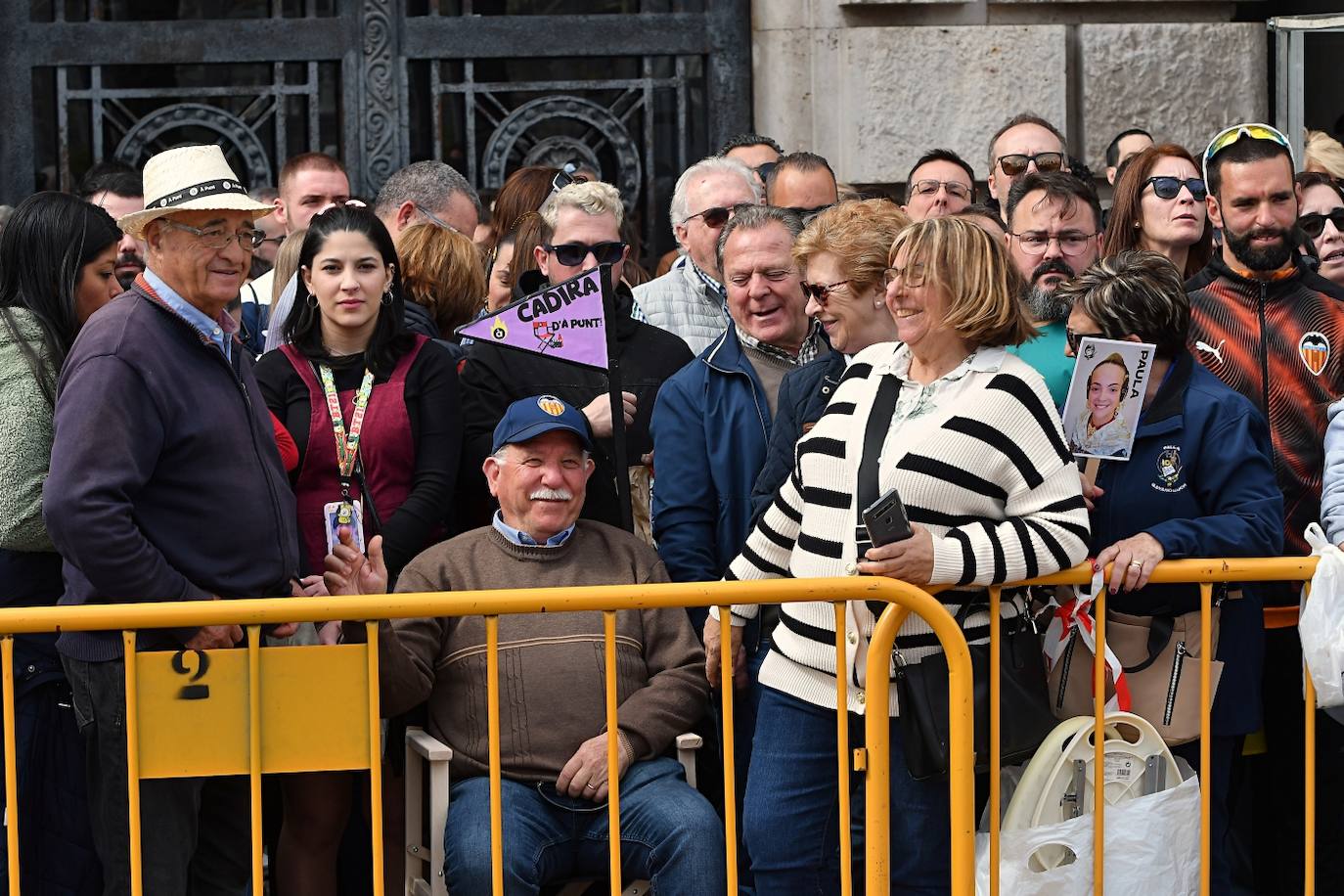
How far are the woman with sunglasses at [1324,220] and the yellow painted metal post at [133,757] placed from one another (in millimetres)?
3954

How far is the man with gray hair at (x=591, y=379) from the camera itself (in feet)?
16.1

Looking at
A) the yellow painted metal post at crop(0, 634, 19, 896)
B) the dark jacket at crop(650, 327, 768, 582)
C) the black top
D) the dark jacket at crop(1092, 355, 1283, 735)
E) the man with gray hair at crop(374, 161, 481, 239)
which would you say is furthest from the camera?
the man with gray hair at crop(374, 161, 481, 239)

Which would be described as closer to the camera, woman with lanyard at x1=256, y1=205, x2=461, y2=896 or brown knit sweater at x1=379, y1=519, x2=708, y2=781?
brown knit sweater at x1=379, y1=519, x2=708, y2=781

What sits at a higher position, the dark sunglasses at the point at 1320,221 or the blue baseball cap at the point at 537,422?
the dark sunglasses at the point at 1320,221

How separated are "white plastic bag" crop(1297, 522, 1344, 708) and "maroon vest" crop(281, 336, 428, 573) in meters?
2.22

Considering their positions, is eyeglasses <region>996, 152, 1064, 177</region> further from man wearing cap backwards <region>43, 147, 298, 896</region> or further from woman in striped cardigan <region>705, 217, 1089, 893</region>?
man wearing cap backwards <region>43, 147, 298, 896</region>

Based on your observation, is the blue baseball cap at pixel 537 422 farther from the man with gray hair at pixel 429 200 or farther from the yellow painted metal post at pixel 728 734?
the man with gray hair at pixel 429 200

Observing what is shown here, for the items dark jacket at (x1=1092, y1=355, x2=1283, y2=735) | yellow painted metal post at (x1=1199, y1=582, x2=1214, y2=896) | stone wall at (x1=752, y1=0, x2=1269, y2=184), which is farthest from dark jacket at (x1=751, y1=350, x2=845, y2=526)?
stone wall at (x1=752, y1=0, x2=1269, y2=184)

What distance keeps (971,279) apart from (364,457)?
67.8 inches

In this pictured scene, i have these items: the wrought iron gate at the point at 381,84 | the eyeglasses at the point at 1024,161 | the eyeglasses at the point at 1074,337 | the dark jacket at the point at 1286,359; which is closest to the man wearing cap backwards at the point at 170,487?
the eyeglasses at the point at 1074,337

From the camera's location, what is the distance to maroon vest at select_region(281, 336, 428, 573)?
4.64 meters

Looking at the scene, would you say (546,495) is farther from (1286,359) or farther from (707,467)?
(1286,359)

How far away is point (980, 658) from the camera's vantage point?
12.1 feet

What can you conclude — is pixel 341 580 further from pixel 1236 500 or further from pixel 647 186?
pixel 647 186
